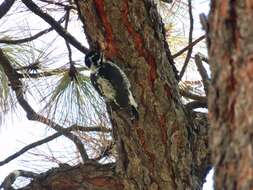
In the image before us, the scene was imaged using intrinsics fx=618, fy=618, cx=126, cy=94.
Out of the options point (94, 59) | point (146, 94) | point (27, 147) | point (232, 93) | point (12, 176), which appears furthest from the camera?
point (27, 147)

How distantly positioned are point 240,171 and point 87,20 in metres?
0.93

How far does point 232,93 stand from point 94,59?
94 centimetres

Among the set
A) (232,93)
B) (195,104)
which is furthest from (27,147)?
(232,93)

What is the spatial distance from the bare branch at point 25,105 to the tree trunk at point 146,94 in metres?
0.42

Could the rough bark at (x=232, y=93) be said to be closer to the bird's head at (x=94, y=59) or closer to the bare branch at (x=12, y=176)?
the bird's head at (x=94, y=59)

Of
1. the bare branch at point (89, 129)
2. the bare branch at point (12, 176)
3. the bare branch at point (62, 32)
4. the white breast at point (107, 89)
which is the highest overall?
the bare branch at point (62, 32)

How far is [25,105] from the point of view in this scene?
2.00m

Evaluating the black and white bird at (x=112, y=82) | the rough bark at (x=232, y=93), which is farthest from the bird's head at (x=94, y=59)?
the rough bark at (x=232, y=93)

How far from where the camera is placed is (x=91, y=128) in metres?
1.91

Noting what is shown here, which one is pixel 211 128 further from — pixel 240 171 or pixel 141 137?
pixel 141 137

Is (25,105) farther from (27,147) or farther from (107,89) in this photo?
(107,89)

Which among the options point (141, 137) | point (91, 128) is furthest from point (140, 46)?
point (91, 128)

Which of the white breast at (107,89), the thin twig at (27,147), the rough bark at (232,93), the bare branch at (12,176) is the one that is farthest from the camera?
the thin twig at (27,147)

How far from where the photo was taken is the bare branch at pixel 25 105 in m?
1.87
